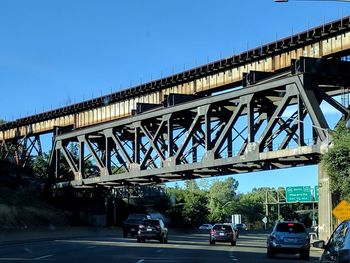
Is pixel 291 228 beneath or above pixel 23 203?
beneath

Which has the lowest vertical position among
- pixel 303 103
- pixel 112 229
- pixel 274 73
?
pixel 112 229

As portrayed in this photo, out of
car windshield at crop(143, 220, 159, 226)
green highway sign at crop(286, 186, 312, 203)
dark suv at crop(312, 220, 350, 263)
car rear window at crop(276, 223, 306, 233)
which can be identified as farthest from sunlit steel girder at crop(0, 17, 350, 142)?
green highway sign at crop(286, 186, 312, 203)

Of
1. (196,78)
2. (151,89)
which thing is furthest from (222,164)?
(151,89)

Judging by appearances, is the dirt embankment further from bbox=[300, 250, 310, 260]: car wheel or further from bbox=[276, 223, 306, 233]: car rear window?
bbox=[300, 250, 310, 260]: car wheel

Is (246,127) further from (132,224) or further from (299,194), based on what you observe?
(299,194)

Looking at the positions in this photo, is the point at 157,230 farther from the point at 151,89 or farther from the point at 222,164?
the point at 151,89

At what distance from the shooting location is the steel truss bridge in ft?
131

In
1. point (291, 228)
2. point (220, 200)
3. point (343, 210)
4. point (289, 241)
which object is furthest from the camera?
point (220, 200)

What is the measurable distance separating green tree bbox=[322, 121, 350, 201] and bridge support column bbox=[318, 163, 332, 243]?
22.0 feet

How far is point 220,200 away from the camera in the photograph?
173 metres

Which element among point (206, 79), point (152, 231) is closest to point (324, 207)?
point (152, 231)

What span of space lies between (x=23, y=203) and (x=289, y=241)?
44.7 m

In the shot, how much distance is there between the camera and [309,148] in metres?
38.9

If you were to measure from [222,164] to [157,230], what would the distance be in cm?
728
